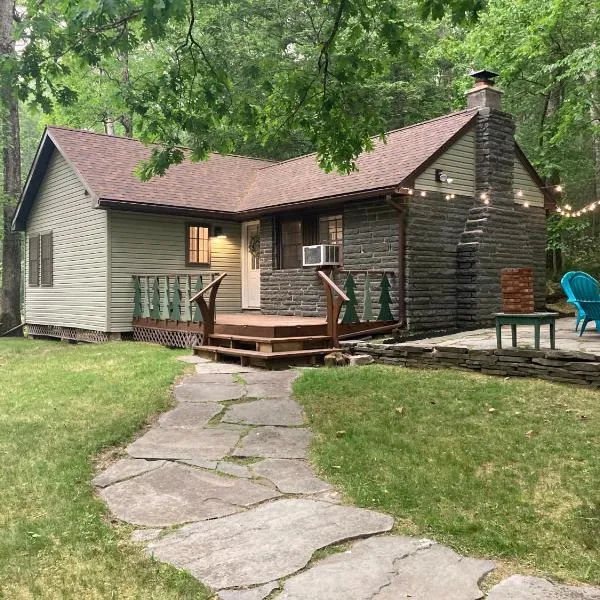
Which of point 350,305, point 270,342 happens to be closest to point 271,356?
point 270,342

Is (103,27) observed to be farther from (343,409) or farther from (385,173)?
(385,173)

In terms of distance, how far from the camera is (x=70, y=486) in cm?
376

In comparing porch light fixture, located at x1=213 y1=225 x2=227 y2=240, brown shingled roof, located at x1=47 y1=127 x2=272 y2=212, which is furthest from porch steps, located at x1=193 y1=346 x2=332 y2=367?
porch light fixture, located at x1=213 y1=225 x2=227 y2=240

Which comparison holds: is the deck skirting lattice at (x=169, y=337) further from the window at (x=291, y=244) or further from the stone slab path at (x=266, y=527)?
the stone slab path at (x=266, y=527)

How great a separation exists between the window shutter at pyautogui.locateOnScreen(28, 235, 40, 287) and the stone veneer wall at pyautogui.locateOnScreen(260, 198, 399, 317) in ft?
22.5

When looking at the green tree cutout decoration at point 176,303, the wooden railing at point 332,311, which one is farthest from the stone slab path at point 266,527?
the green tree cutout decoration at point 176,303

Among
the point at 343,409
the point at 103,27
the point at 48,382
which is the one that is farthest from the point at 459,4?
the point at 48,382

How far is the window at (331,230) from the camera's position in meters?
11.8

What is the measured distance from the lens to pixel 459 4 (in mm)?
5309

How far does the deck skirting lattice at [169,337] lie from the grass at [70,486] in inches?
92.3

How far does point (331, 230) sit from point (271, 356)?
172 inches

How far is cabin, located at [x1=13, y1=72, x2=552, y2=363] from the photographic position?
10.3 m

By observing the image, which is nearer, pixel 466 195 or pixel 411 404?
pixel 411 404

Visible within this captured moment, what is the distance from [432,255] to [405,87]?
36.7ft
